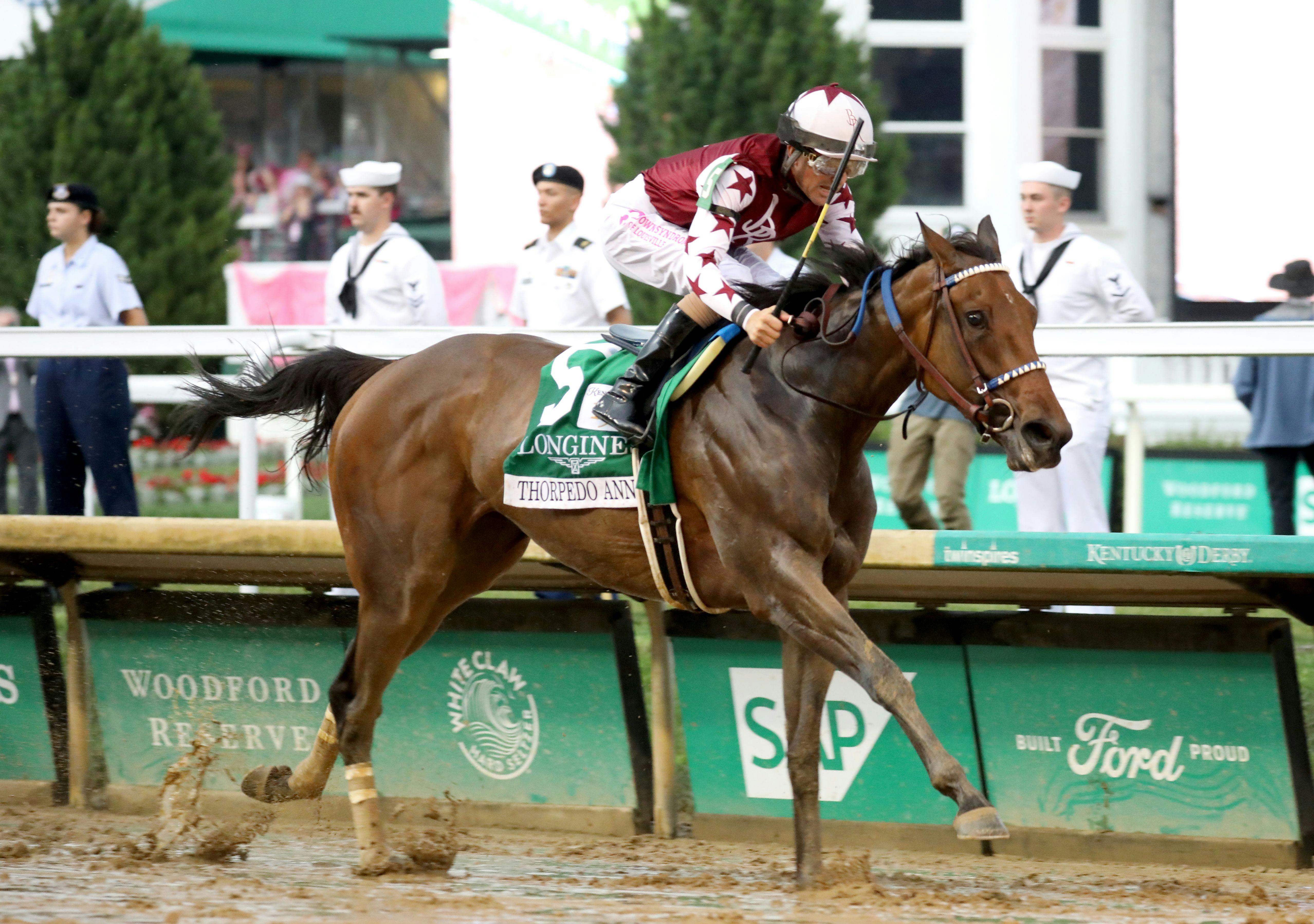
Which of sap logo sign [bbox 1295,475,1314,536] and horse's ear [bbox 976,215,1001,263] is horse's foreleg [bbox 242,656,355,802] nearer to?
horse's ear [bbox 976,215,1001,263]

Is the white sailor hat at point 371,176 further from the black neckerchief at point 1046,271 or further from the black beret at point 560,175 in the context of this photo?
the black neckerchief at point 1046,271

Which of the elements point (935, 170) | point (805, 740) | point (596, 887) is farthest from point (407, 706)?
point (935, 170)

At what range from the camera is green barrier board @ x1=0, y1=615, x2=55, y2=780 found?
571 cm

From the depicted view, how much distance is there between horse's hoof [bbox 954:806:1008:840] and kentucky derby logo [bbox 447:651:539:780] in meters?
1.97

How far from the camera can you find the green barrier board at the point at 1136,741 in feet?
14.9

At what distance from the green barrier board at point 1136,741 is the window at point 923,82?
10.2 metres

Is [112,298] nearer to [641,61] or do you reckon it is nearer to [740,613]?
[740,613]

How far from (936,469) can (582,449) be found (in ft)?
8.81

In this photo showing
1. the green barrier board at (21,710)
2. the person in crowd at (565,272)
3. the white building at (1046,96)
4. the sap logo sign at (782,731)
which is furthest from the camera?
the white building at (1046,96)

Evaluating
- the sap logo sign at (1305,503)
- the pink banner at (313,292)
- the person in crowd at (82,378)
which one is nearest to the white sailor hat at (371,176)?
the person in crowd at (82,378)

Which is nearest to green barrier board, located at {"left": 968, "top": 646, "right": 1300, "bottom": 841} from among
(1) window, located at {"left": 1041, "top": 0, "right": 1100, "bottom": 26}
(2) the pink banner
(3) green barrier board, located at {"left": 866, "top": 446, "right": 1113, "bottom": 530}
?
(3) green barrier board, located at {"left": 866, "top": 446, "right": 1113, "bottom": 530}

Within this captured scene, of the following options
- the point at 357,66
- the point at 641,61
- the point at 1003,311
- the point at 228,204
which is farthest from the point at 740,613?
the point at 357,66

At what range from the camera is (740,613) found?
5062 millimetres

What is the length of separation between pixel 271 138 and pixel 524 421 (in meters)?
18.2
